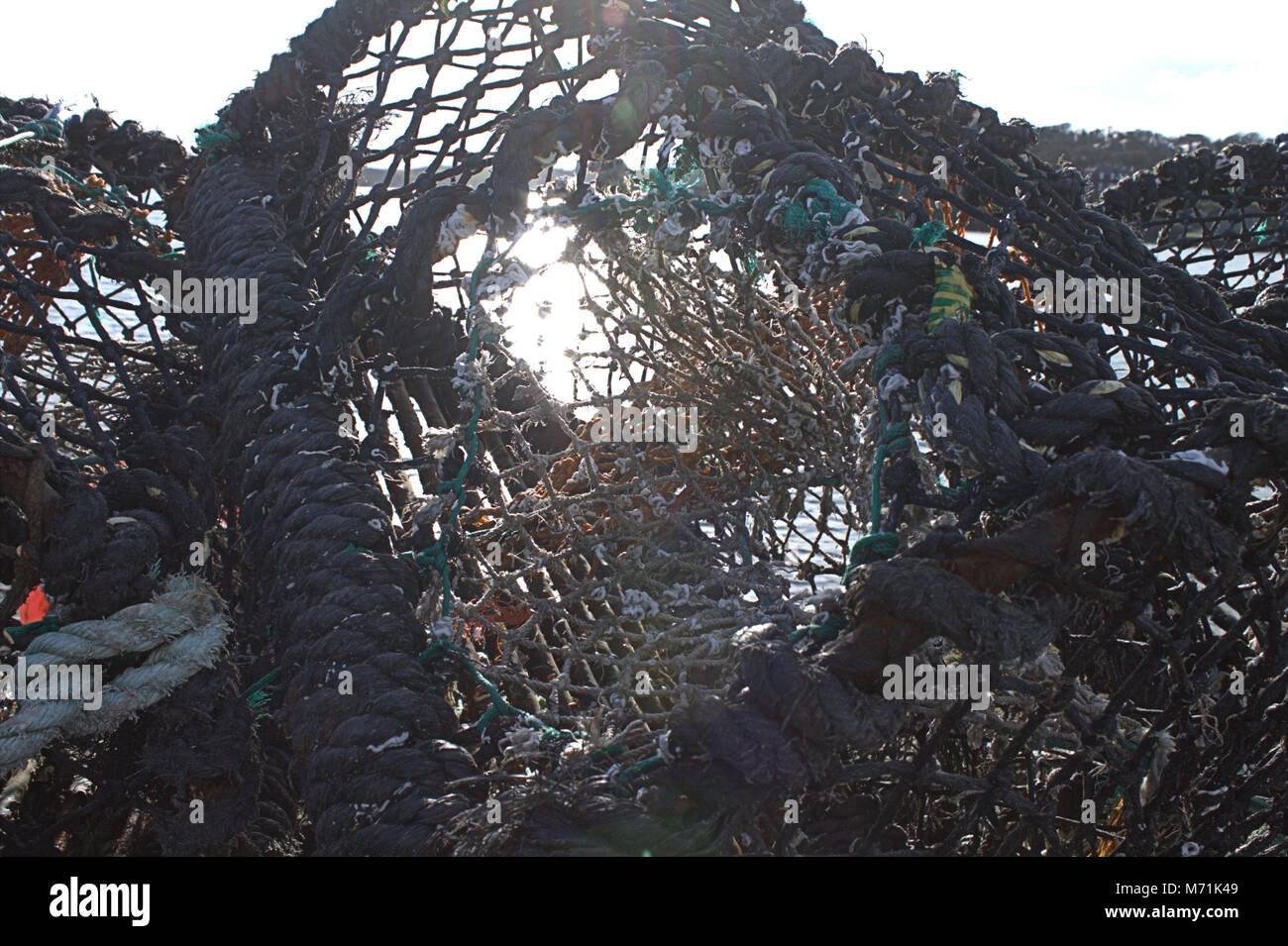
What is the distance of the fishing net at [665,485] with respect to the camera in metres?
1.05

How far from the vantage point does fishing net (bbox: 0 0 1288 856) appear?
3.45 ft

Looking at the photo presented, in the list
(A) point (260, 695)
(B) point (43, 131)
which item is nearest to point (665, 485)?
(A) point (260, 695)

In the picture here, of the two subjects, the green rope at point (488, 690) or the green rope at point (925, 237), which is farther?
the green rope at point (488, 690)

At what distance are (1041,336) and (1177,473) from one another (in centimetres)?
25

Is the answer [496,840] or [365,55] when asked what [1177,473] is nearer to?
[496,840]

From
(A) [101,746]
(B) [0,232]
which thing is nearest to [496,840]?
(A) [101,746]

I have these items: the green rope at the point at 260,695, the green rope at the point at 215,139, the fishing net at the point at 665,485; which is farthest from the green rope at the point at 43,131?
the green rope at the point at 260,695

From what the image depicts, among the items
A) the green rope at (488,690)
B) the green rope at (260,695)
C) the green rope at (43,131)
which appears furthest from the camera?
the green rope at (43,131)

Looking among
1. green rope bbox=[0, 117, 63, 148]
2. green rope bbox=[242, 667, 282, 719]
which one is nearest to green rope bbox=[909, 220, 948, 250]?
green rope bbox=[242, 667, 282, 719]

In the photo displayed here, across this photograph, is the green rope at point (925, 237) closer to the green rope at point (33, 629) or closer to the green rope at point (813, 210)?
the green rope at point (813, 210)

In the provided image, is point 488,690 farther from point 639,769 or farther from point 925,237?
point 925,237

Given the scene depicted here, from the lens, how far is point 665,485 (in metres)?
2.25
